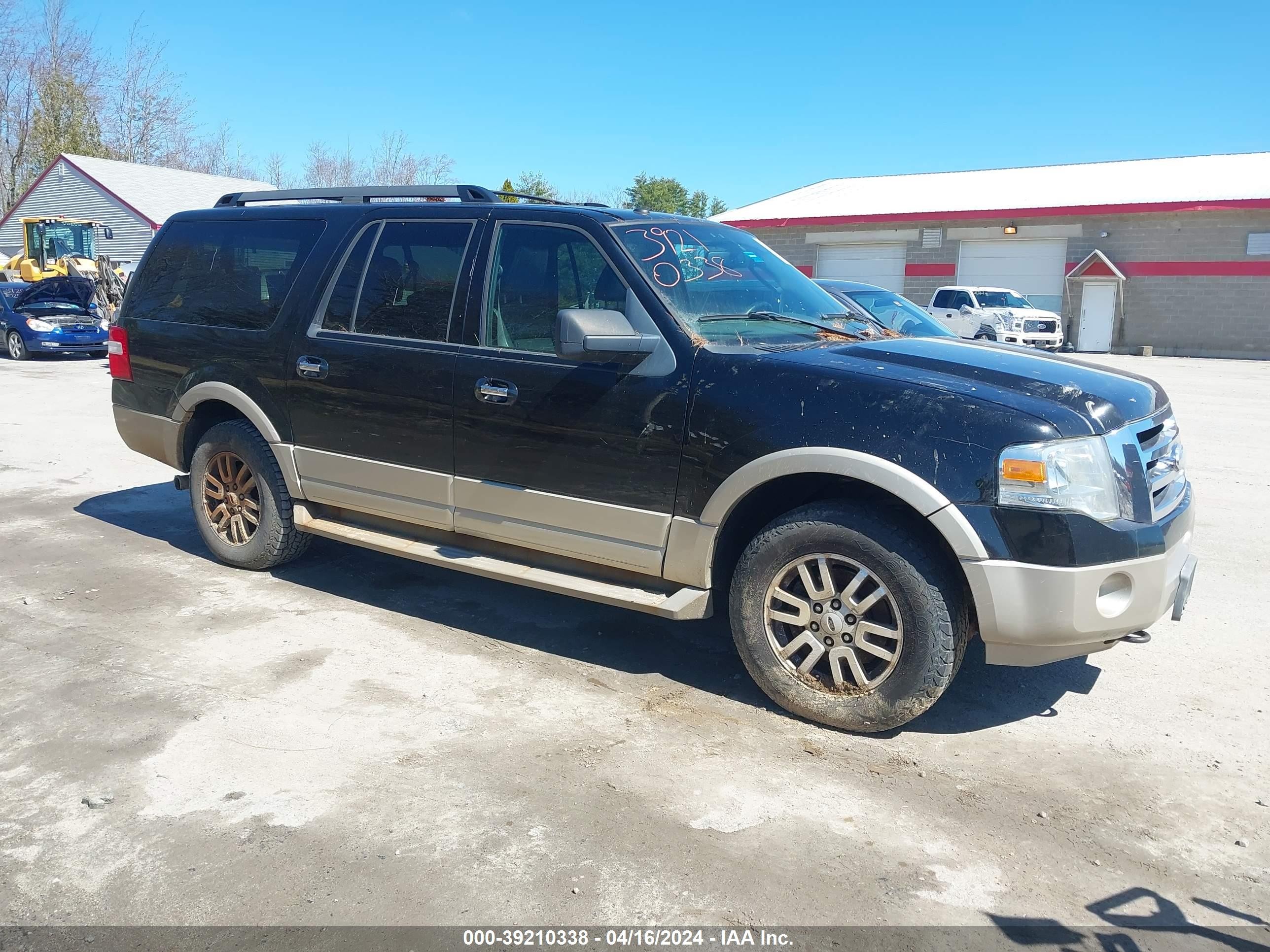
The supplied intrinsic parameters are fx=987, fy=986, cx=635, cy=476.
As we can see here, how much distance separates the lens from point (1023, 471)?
3561 millimetres

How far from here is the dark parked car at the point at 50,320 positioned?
20750mm

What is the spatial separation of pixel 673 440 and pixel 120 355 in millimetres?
4158

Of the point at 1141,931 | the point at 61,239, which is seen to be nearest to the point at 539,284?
the point at 1141,931

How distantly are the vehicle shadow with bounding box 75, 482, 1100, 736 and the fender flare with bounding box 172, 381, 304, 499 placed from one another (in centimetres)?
72

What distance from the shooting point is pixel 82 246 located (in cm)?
3441

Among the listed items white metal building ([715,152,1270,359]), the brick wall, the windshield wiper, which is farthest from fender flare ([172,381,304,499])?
the brick wall

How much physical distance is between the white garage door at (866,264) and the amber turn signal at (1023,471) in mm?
32405

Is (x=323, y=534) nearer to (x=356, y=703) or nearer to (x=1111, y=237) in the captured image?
(x=356, y=703)

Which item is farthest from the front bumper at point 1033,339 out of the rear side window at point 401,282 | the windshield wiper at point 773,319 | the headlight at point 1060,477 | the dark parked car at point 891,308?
the headlight at point 1060,477

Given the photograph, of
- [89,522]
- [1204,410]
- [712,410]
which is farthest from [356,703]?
[1204,410]

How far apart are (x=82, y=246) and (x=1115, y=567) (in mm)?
38199

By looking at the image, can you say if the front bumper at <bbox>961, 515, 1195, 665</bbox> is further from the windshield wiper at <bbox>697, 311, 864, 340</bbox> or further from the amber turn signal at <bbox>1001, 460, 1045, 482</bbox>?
the windshield wiper at <bbox>697, 311, 864, 340</bbox>

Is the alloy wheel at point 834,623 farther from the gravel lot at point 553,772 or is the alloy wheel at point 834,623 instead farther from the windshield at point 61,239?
the windshield at point 61,239

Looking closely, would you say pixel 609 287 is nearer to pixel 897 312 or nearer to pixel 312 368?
pixel 312 368
